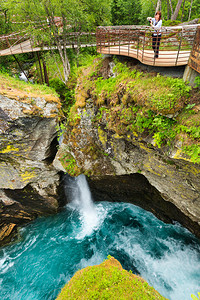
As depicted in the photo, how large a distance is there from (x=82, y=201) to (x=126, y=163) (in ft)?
19.0

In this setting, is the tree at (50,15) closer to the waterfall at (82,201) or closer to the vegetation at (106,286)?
the waterfall at (82,201)

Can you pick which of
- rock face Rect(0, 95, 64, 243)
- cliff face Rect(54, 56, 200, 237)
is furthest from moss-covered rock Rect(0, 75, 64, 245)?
cliff face Rect(54, 56, 200, 237)

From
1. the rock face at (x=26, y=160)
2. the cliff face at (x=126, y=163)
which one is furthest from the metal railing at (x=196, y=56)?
the rock face at (x=26, y=160)

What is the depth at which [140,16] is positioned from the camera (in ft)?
57.4

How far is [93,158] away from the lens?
404 inches

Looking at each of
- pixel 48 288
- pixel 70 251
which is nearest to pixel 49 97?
pixel 70 251

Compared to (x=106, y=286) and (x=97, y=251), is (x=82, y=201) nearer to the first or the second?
(x=97, y=251)

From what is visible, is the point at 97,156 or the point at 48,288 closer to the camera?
the point at 48,288

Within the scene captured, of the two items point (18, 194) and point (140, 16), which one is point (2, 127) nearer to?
point (18, 194)

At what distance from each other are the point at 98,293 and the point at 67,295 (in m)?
0.93

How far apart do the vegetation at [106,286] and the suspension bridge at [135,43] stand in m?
7.27

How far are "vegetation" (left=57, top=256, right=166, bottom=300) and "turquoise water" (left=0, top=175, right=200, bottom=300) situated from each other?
4.80 meters

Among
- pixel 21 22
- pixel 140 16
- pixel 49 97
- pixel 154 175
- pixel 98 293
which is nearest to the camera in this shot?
pixel 98 293

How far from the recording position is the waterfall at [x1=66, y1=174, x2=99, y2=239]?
12050mm
